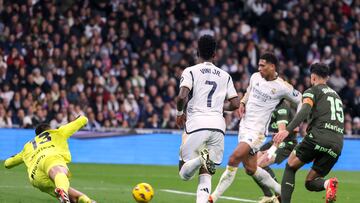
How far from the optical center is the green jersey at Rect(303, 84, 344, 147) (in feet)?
40.0

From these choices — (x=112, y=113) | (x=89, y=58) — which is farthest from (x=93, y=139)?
(x=89, y=58)

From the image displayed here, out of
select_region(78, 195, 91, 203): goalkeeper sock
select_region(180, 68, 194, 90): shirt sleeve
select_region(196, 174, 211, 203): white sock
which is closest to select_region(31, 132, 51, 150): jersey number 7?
select_region(78, 195, 91, 203): goalkeeper sock

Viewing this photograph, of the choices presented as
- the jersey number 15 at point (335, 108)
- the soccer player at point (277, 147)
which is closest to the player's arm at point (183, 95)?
the jersey number 15 at point (335, 108)

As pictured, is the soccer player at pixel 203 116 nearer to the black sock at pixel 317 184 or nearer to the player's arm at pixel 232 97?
the player's arm at pixel 232 97

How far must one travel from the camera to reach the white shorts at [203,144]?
1177 cm

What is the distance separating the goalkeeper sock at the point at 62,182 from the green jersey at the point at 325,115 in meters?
3.30

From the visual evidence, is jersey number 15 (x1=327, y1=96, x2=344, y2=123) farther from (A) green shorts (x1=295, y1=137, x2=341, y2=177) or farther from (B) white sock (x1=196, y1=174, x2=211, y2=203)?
(B) white sock (x1=196, y1=174, x2=211, y2=203)

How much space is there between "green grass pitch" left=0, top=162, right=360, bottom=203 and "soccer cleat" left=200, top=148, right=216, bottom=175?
8.82ft

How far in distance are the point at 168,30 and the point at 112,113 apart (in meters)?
4.29

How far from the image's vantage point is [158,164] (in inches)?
948

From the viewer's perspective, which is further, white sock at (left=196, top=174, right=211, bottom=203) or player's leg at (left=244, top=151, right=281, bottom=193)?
player's leg at (left=244, top=151, right=281, bottom=193)

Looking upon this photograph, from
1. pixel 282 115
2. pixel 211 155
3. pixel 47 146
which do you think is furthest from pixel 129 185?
pixel 211 155

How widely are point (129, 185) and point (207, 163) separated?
599cm

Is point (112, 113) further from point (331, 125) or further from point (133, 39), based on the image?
point (331, 125)
